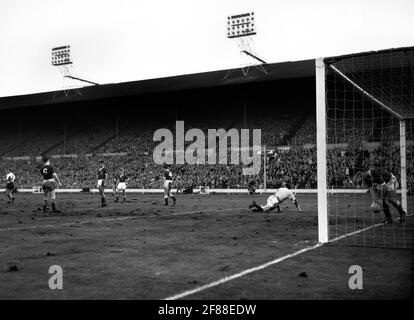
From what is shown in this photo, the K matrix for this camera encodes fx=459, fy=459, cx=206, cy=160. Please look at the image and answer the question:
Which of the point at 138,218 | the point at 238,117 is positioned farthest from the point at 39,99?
the point at 138,218

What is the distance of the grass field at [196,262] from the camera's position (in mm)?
5688

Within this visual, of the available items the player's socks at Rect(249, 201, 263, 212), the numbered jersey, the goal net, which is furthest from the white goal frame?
the numbered jersey

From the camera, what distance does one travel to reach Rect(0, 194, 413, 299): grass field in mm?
5688

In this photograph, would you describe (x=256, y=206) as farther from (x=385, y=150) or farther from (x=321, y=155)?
(x=385, y=150)

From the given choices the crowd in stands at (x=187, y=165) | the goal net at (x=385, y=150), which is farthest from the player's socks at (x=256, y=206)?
the crowd in stands at (x=187, y=165)

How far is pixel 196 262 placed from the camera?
25.0 feet

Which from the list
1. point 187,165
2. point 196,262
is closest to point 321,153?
point 196,262

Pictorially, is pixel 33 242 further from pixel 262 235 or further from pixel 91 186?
pixel 91 186

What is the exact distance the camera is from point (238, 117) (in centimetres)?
5075

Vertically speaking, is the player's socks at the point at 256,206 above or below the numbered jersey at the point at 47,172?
below

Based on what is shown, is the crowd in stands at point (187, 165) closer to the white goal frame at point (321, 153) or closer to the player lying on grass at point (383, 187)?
the player lying on grass at point (383, 187)

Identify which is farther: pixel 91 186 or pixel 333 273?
pixel 91 186

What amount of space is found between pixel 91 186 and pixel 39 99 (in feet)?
59.4

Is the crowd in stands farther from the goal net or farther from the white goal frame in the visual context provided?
the white goal frame
